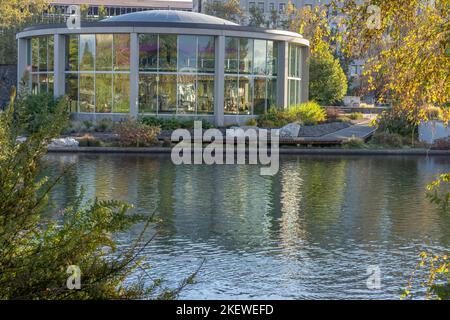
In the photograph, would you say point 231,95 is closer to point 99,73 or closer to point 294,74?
point 294,74

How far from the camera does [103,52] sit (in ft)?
143

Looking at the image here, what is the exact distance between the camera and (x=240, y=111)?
44.7 metres

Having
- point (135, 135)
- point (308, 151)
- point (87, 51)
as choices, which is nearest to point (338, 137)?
point (308, 151)

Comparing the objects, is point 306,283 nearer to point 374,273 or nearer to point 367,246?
point 374,273

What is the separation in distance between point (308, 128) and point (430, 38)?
114 ft

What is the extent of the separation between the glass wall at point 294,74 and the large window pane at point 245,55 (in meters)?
3.87

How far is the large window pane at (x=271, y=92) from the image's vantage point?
4622 cm

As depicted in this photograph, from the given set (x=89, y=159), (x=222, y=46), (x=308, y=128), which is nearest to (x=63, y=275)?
(x=89, y=159)

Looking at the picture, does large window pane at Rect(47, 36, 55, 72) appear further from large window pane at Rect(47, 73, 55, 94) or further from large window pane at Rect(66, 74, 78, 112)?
large window pane at Rect(66, 74, 78, 112)

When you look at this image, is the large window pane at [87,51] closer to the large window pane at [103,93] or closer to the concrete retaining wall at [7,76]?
the large window pane at [103,93]

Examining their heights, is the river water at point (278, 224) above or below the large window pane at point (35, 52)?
below

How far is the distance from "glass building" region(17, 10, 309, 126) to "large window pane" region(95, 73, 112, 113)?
0.05 metres

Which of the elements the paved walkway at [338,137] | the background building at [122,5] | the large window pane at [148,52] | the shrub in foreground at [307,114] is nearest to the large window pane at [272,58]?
the shrub in foreground at [307,114]

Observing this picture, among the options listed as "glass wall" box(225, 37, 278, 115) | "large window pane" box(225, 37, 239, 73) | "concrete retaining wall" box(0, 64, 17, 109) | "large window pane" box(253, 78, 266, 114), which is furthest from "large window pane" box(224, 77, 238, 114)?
"concrete retaining wall" box(0, 64, 17, 109)
